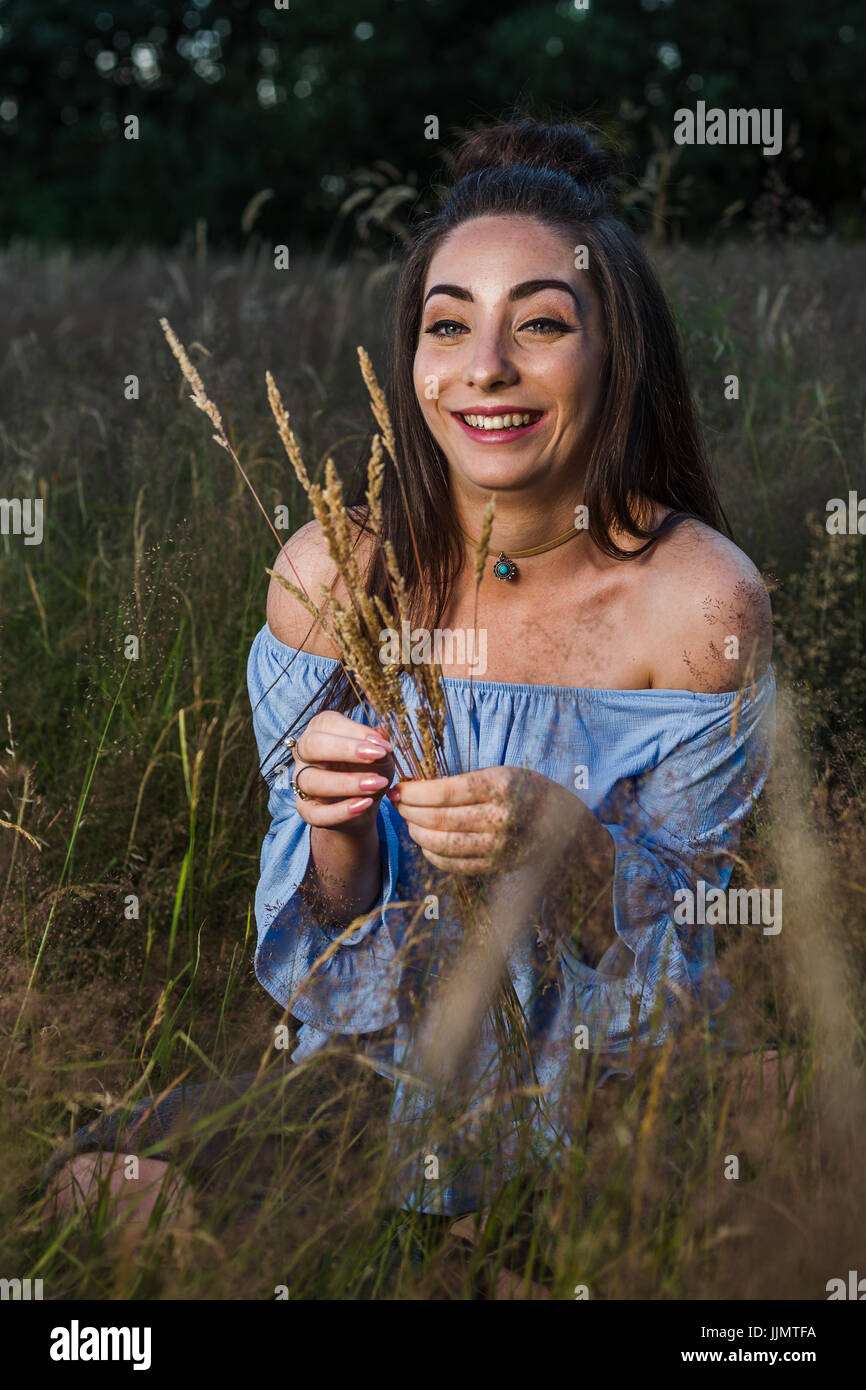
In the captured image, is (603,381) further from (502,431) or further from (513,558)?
(513,558)

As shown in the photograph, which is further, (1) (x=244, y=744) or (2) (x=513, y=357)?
(1) (x=244, y=744)

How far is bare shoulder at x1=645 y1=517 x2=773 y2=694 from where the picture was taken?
180 centimetres

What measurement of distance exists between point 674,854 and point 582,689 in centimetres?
31

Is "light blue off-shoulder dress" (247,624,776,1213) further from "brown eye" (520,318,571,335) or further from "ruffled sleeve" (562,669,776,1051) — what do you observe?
"brown eye" (520,318,571,335)

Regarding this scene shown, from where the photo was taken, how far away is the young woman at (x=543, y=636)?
1.59 metres

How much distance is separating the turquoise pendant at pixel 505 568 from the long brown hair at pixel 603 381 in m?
0.10

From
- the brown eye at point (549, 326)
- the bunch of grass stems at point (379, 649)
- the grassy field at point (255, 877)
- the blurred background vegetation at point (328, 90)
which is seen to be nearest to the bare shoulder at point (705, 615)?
the grassy field at point (255, 877)

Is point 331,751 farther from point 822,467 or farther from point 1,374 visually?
point 1,374

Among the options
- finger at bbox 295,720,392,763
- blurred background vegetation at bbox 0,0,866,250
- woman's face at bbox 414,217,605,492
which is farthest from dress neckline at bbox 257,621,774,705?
blurred background vegetation at bbox 0,0,866,250

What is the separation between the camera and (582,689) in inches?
72.8

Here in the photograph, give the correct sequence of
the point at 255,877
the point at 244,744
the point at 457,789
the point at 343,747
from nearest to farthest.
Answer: the point at 457,789 < the point at 343,747 < the point at 255,877 < the point at 244,744

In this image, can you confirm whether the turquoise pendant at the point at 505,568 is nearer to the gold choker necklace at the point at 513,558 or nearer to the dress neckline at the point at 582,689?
the gold choker necklace at the point at 513,558

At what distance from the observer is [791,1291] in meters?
1.16

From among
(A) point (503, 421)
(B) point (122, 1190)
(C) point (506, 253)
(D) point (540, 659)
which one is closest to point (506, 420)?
(A) point (503, 421)
